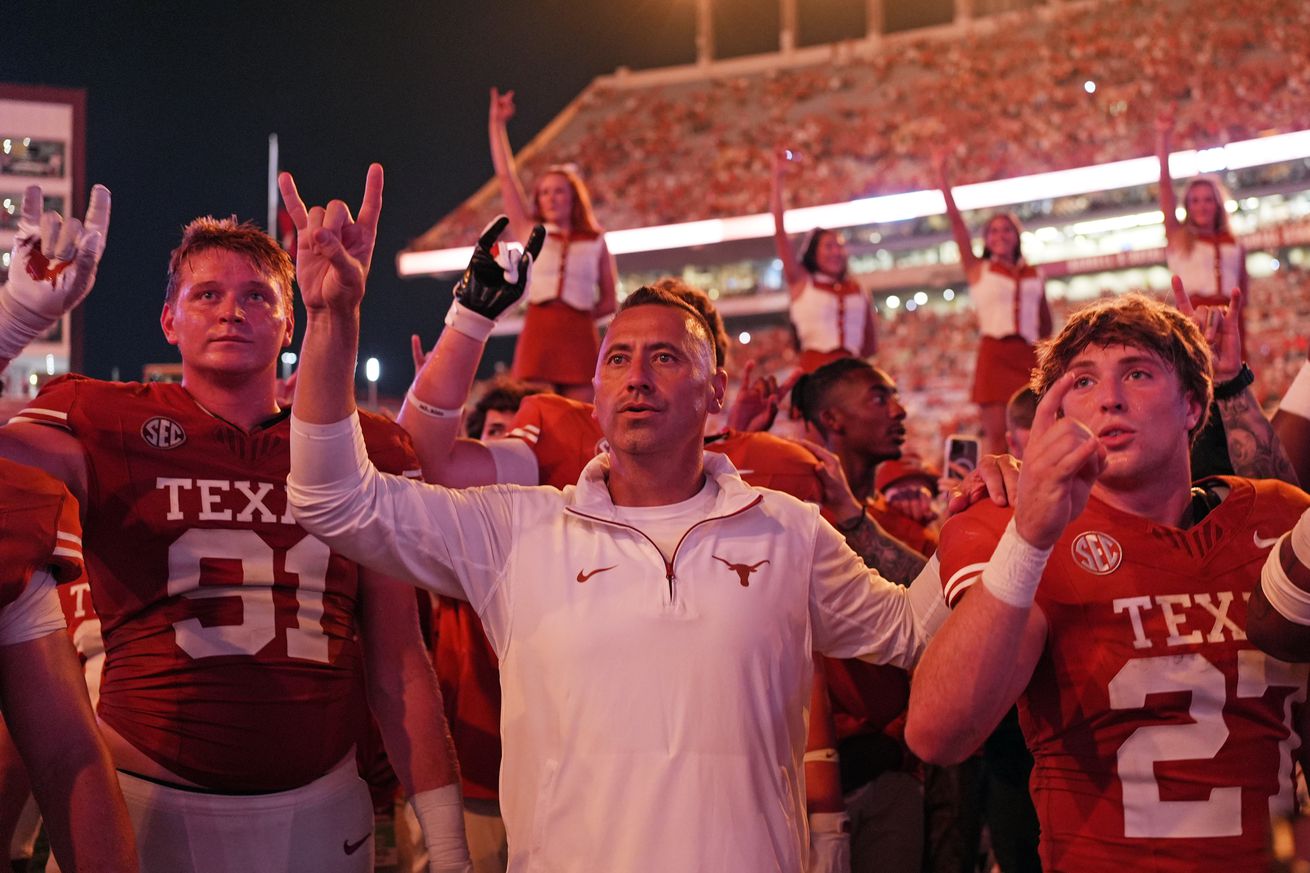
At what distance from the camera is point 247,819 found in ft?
8.82

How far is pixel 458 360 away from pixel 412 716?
936 mm

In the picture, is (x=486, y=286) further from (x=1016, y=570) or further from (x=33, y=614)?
(x=1016, y=570)

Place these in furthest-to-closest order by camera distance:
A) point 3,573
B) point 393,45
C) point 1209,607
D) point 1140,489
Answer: point 393,45 → point 1140,489 → point 1209,607 → point 3,573

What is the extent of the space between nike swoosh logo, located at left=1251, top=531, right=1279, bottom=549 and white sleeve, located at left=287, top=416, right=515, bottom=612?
1.56 m

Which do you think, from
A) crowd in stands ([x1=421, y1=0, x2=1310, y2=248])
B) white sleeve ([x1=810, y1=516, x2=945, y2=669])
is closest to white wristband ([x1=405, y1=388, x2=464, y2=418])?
white sleeve ([x1=810, y1=516, x2=945, y2=669])

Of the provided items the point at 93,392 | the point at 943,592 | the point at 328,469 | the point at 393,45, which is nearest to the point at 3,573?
the point at 328,469

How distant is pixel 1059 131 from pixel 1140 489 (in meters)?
16.7

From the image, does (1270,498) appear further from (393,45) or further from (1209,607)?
(393,45)

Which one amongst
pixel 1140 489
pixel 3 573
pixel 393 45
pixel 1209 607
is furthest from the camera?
pixel 393 45

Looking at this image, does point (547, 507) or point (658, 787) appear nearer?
point (658, 787)

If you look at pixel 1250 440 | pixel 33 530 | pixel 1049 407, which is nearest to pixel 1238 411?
pixel 1250 440

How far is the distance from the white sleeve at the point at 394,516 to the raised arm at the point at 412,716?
1.70 ft

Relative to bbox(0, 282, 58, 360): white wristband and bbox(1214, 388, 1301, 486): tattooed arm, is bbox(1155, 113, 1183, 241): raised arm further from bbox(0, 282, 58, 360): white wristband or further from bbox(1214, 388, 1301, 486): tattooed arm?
bbox(0, 282, 58, 360): white wristband

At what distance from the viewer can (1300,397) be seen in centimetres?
370
